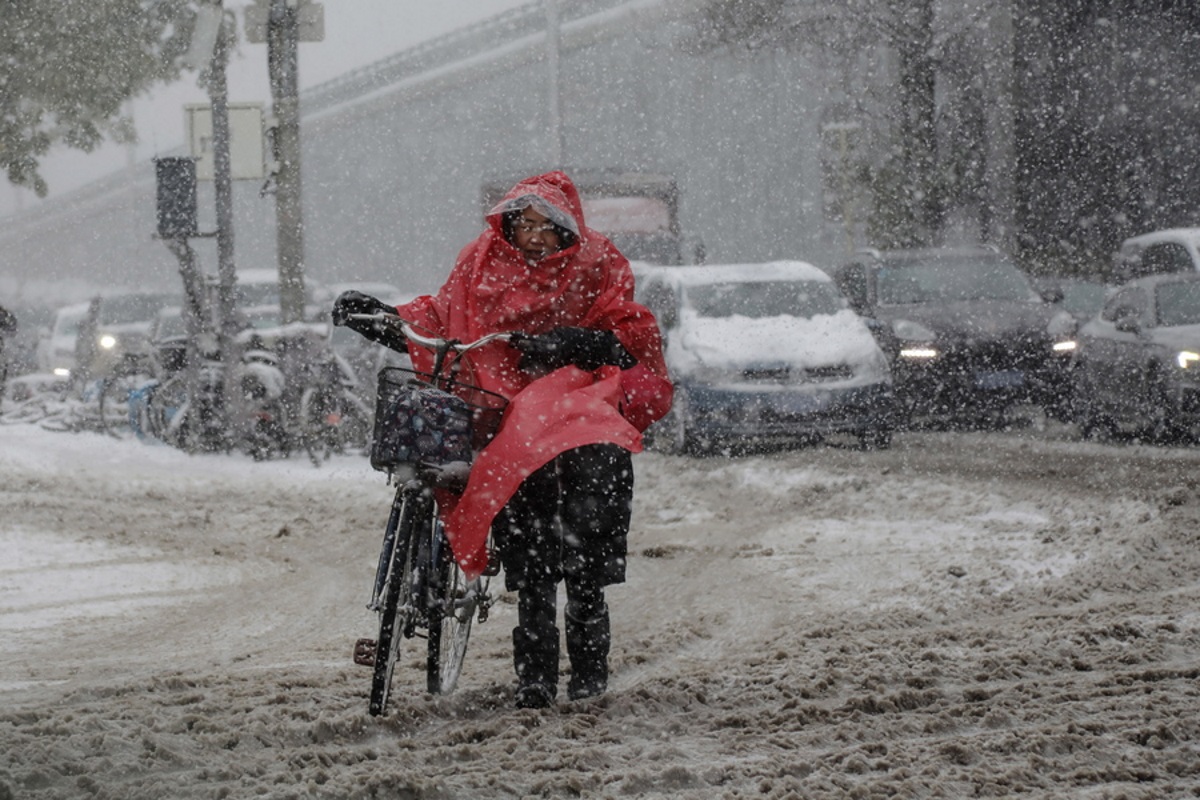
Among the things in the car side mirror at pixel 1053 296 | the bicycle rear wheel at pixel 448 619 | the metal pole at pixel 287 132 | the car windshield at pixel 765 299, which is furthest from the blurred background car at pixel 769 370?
the bicycle rear wheel at pixel 448 619

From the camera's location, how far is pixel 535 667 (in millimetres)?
5297

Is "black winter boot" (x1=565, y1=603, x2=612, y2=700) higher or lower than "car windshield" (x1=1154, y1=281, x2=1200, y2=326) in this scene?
lower

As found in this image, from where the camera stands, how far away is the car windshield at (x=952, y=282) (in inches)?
664

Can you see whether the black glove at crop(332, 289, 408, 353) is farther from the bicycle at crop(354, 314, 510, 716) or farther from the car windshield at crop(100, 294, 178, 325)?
the car windshield at crop(100, 294, 178, 325)

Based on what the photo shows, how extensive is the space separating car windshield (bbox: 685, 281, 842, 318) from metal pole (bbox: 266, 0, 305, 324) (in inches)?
Result: 141

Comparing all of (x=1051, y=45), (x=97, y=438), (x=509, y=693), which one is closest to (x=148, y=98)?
(x=97, y=438)

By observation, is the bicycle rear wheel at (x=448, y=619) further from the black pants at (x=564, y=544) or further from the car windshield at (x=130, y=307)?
the car windshield at (x=130, y=307)

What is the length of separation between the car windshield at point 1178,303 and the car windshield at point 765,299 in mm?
2603

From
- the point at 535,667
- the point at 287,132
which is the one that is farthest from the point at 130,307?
the point at 535,667

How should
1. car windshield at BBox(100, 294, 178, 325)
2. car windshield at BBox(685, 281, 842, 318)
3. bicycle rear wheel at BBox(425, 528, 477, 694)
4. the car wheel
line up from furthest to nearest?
car windshield at BBox(100, 294, 178, 325), car windshield at BBox(685, 281, 842, 318), the car wheel, bicycle rear wheel at BBox(425, 528, 477, 694)

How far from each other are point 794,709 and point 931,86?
24.3 m

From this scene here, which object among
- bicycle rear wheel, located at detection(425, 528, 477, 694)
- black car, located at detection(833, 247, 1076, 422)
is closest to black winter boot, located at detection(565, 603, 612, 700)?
bicycle rear wheel, located at detection(425, 528, 477, 694)

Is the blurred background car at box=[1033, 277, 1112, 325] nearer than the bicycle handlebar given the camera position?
No

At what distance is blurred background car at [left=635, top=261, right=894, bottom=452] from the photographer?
14.4 m
